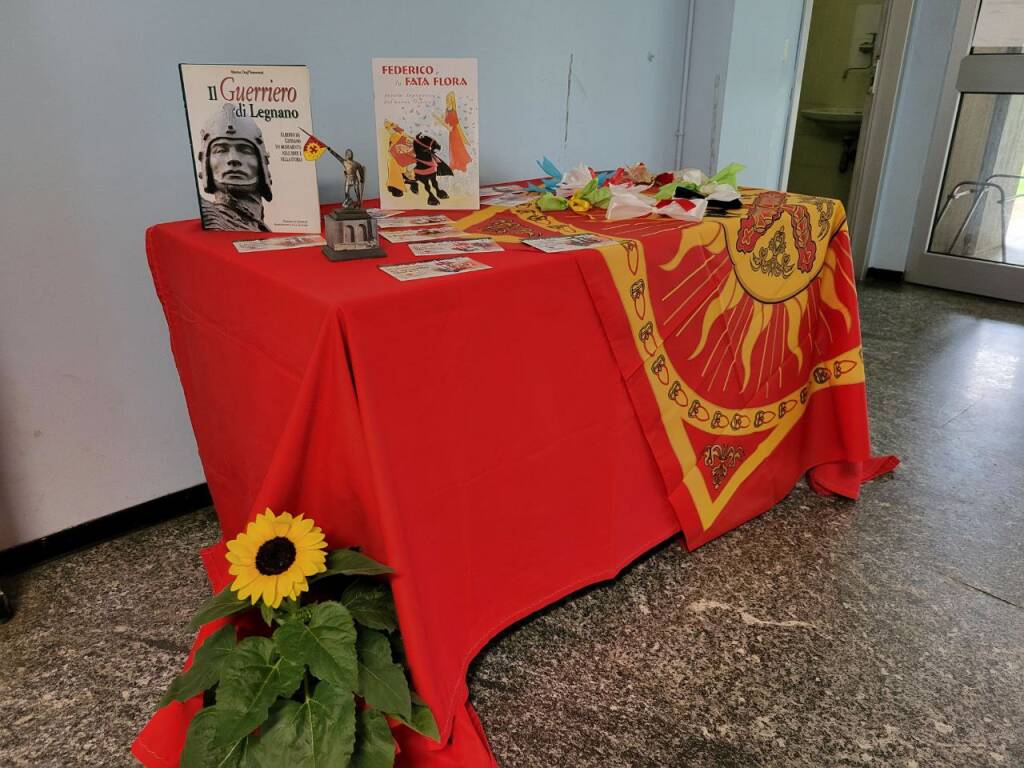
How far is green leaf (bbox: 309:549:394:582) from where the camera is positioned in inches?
39.1

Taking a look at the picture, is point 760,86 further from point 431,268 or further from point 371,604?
point 371,604

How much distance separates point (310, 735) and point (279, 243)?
0.75 metres

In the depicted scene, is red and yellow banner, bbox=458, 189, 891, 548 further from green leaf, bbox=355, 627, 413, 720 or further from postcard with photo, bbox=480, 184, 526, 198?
green leaf, bbox=355, 627, 413, 720

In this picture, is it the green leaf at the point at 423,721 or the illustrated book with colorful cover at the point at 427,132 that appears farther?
the illustrated book with colorful cover at the point at 427,132

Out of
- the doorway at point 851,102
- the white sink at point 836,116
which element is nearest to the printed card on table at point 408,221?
the doorway at point 851,102

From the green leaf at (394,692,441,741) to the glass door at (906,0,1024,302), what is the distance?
3450mm

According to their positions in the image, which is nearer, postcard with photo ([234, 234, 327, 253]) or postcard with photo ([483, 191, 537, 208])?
postcard with photo ([234, 234, 327, 253])

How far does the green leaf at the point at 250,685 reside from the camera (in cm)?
92

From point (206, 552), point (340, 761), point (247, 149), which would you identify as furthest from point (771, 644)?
point (247, 149)

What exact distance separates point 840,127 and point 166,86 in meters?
4.09

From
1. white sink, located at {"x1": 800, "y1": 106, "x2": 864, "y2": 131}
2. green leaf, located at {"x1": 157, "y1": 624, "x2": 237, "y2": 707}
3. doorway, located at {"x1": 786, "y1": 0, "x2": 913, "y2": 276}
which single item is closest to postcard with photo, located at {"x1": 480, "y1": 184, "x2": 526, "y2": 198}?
green leaf, located at {"x1": 157, "y1": 624, "x2": 237, "y2": 707}

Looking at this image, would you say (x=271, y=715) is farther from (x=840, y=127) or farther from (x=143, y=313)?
(x=840, y=127)

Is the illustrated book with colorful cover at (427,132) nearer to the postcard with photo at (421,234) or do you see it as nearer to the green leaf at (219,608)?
the postcard with photo at (421,234)

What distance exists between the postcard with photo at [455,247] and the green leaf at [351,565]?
48 cm
